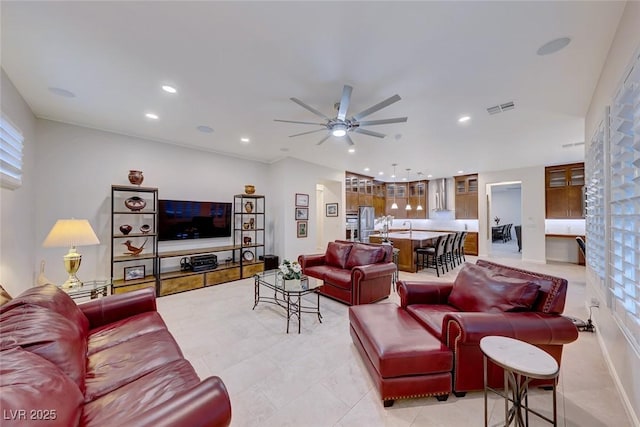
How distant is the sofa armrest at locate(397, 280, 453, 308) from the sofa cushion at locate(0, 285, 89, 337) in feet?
8.85

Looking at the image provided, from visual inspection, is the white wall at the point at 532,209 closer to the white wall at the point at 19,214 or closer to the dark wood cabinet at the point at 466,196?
the dark wood cabinet at the point at 466,196

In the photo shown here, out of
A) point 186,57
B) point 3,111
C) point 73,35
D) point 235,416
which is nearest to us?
point 235,416

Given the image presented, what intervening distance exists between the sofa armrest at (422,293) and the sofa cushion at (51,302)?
8.85ft

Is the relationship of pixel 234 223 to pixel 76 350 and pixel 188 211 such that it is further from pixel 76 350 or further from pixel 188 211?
pixel 76 350

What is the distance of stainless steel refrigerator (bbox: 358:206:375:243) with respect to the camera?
27.7 ft

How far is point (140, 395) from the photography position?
1.26m

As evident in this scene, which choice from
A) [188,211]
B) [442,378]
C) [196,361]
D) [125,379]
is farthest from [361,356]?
[188,211]

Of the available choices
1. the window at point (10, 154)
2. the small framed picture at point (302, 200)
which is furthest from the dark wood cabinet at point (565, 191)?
the window at point (10, 154)

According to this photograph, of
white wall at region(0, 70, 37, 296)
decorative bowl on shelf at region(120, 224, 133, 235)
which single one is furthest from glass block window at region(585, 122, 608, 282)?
decorative bowl on shelf at region(120, 224, 133, 235)

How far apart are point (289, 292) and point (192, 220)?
Answer: 3.09 m

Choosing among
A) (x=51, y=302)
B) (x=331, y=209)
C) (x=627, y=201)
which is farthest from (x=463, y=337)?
(x=331, y=209)

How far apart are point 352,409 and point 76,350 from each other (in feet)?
5.85

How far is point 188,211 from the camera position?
16.2 feet

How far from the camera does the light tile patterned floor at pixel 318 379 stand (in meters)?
1.70
